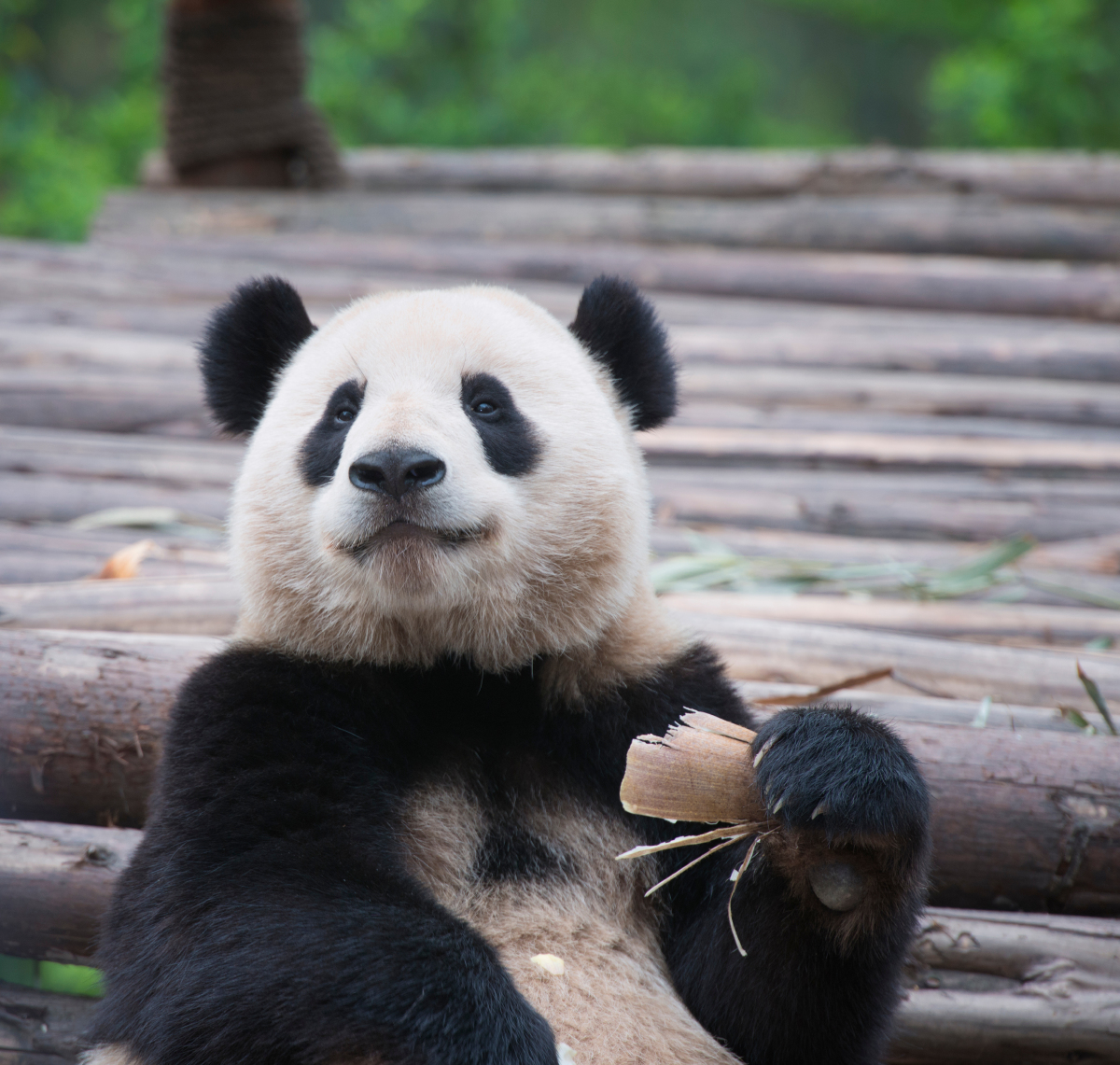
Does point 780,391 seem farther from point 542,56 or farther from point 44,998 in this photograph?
point 542,56

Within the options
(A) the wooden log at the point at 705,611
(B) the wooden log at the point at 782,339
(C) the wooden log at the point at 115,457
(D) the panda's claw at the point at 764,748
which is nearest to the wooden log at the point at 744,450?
(C) the wooden log at the point at 115,457

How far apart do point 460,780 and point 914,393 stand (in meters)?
3.56

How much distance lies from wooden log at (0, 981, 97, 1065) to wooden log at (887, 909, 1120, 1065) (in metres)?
1.75

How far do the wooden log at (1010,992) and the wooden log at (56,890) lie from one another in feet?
5.67

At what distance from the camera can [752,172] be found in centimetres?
771

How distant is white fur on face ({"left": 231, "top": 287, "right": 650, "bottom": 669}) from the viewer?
226cm

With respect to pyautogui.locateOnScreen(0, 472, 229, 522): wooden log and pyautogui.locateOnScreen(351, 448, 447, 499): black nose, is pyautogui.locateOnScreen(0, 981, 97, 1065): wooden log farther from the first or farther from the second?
pyautogui.locateOnScreen(0, 472, 229, 522): wooden log

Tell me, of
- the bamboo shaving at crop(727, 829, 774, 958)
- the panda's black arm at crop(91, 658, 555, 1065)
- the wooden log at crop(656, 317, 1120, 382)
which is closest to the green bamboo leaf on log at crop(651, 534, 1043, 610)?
the bamboo shaving at crop(727, 829, 774, 958)

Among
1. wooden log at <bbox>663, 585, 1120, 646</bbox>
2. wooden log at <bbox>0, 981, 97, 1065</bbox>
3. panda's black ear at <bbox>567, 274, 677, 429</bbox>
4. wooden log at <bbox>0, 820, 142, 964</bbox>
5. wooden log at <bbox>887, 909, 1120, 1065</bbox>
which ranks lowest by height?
wooden log at <bbox>0, 981, 97, 1065</bbox>

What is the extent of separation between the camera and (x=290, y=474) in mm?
2510

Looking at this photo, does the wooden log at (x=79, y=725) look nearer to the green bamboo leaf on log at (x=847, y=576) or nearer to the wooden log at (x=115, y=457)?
the green bamboo leaf on log at (x=847, y=576)

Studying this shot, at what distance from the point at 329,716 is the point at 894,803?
1.06 meters

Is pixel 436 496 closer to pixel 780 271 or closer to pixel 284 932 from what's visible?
pixel 284 932

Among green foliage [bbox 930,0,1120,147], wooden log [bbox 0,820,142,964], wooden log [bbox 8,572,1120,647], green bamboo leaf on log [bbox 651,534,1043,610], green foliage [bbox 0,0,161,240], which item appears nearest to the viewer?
wooden log [bbox 0,820,142,964]
